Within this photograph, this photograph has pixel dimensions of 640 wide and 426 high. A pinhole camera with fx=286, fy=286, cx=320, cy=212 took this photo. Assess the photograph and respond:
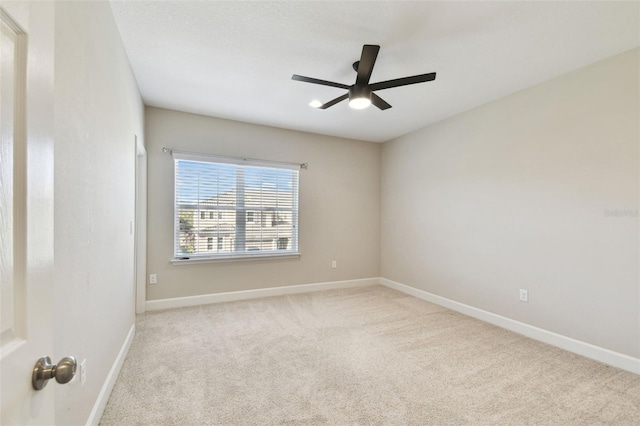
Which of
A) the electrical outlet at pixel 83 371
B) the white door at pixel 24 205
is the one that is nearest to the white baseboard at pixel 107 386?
the electrical outlet at pixel 83 371

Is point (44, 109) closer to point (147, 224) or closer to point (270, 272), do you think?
point (147, 224)

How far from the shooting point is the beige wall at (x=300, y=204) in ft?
11.9

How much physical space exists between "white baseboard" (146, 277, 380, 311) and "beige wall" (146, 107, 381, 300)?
0.21ft

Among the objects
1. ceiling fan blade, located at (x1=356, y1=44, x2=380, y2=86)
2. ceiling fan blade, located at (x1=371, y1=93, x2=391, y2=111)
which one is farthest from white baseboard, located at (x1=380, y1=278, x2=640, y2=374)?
ceiling fan blade, located at (x1=356, y1=44, x2=380, y2=86)

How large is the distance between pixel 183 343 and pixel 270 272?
1.70 meters

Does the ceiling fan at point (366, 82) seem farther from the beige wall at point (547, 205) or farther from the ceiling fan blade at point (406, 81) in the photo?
the beige wall at point (547, 205)

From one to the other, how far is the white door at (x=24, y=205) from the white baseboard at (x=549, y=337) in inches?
141

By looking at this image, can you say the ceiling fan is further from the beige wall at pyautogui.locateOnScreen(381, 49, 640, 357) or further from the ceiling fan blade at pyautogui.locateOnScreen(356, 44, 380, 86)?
the beige wall at pyautogui.locateOnScreen(381, 49, 640, 357)

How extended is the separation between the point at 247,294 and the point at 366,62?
333 centimetres

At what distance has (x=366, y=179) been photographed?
5.04m

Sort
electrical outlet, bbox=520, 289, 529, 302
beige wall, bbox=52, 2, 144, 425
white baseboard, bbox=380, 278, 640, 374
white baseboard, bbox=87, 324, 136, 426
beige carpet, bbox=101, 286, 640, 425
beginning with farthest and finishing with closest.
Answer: electrical outlet, bbox=520, 289, 529, 302 → white baseboard, bbox=380, 278, 640, 374 → beige carpet, bbox=101, 286, 640, 425 → white baseboard, bbox=87, 324, 136, 426 → beige wall, bbox=52, 2, 144, 425

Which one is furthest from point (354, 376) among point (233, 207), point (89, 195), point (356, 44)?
point (233, 207)

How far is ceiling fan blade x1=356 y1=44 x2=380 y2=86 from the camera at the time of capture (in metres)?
1.86

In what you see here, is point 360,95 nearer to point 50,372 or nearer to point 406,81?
point 406,81
